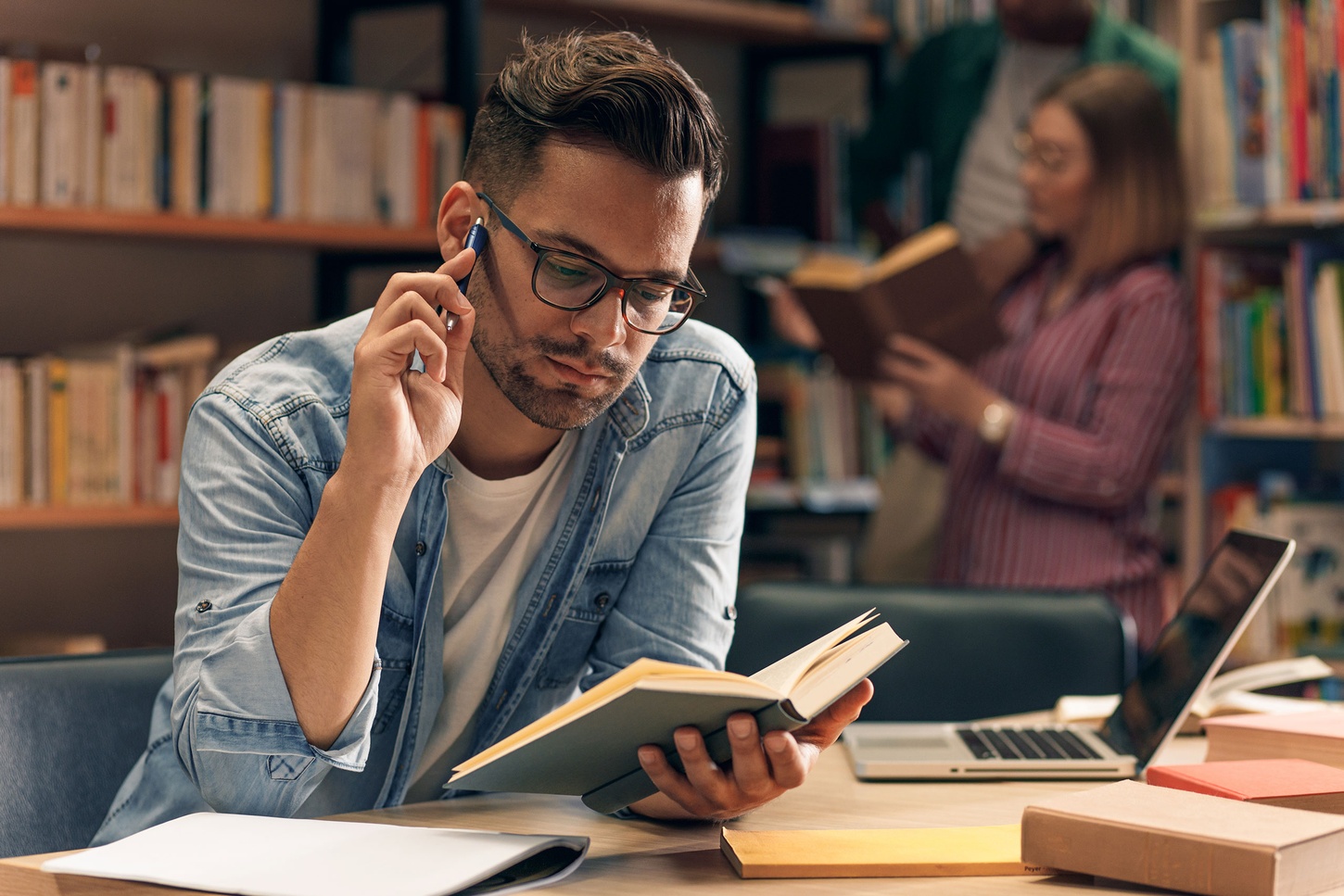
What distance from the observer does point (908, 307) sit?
2.56 metres

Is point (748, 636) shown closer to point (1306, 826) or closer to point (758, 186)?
point (1306, 826)

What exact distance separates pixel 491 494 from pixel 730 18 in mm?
2149

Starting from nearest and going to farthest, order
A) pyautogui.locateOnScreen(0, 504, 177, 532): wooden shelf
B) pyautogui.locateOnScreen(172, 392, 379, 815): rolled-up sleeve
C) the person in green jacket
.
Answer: pyautogui.locateOnScreen(172, 392, 379, 815): rolled-up sleeve → pyautogui.locateOnScreen(0, 504, 177, 532): wooden shelf → the person in green jacket

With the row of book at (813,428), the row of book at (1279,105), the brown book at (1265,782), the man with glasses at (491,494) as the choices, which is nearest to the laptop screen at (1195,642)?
the brown book at (1265,782)

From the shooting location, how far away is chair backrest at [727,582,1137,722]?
5.93ft

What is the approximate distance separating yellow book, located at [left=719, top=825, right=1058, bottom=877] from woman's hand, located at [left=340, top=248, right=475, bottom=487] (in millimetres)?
396

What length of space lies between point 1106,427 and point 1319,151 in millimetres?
698

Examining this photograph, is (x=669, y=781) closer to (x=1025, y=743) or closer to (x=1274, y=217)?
(x=1025, y=743)

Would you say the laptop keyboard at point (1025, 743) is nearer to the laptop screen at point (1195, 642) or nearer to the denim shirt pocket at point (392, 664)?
the laptop screen at point (1195, 642)

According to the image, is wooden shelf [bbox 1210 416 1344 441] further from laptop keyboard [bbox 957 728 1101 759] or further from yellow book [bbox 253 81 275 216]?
yellow book [bbox 253 81 275 216]

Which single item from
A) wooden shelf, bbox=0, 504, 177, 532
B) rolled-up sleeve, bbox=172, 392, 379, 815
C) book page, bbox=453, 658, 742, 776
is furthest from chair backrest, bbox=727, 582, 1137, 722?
wooden shelf, bbox=0, 504, 177, 532

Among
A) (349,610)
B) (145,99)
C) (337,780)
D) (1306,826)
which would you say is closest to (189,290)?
(145,99)

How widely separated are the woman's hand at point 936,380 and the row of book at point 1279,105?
67 centimetres

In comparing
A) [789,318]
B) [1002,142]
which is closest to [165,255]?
[789,318]
